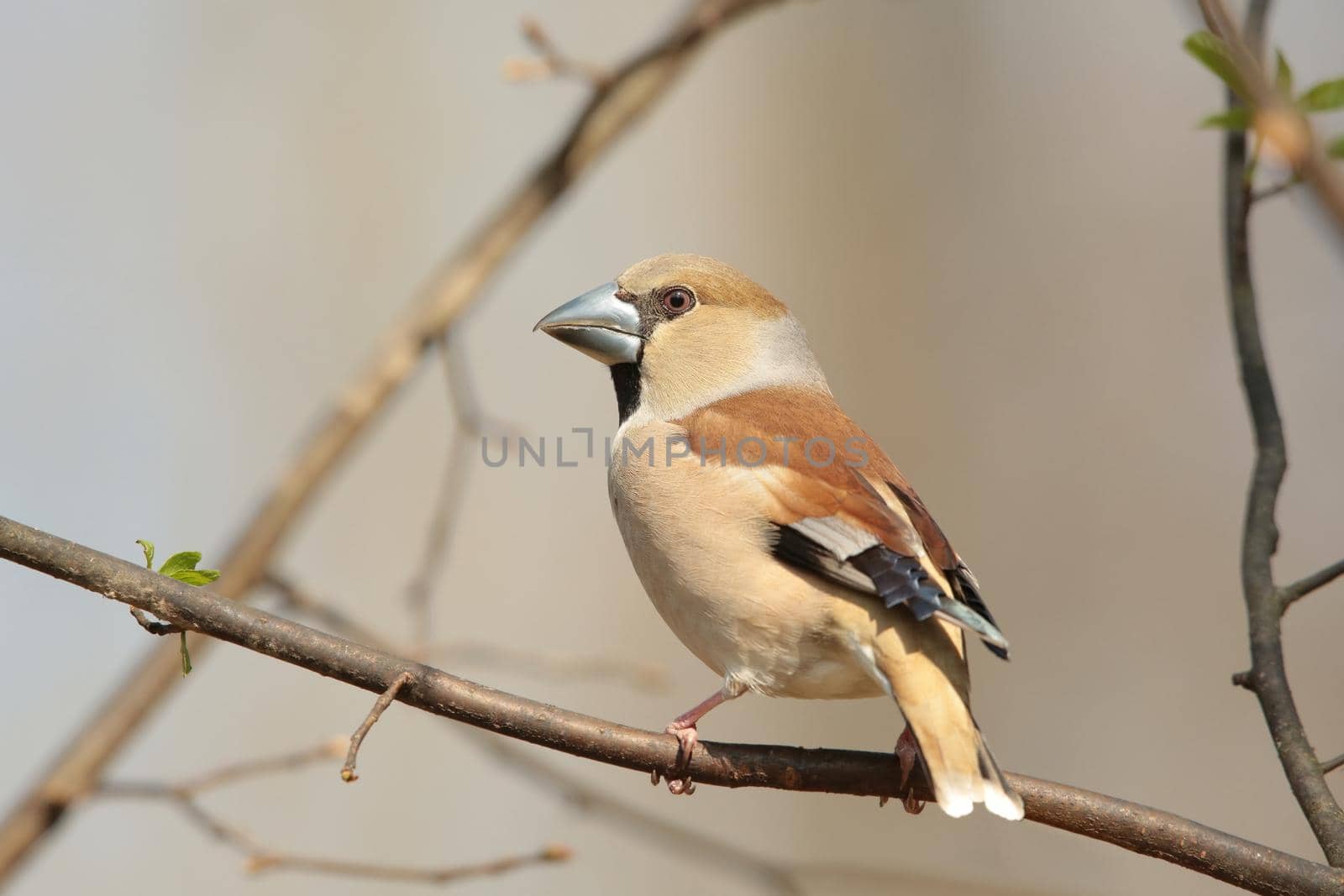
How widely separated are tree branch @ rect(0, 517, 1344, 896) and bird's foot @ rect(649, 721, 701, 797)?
15 millimetres

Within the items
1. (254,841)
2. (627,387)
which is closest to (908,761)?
(627,387)

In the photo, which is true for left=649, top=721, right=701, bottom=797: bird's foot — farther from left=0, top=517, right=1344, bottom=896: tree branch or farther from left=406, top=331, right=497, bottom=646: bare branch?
left=406, top=331, right=497, bottom=646: bare branch

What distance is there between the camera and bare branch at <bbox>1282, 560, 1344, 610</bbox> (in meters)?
2.98

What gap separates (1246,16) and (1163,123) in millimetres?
6100

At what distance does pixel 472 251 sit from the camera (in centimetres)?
479

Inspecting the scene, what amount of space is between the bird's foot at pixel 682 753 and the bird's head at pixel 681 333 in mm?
1225

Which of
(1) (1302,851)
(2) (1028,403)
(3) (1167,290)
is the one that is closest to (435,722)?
(2) (1028,403)

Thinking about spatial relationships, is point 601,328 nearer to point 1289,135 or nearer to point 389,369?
point 389,369

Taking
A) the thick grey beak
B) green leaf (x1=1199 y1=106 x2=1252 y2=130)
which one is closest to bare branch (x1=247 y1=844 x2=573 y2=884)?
the thick grey beak

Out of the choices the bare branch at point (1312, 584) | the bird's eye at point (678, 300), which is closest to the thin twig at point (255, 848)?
the bird's eye at point (678, 300)

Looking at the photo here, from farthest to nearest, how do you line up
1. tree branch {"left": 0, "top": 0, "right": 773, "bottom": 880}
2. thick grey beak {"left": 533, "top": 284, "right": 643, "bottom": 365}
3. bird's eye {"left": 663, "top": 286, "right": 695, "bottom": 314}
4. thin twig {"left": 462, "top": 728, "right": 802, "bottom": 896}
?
thin twig {"left": 462, "top": 728, "right": 802, "bottom": 896} → bird's eye {"left": 663, "top": 286, "right": 695, "bottom": 314} → thick grey beak {"left": 533, "top": 284, "right": 643, "bottom": 365} → tree branch {"left": 0, "top": 0, "right": 773, "bottom": 880}

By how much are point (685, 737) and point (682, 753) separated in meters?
0.05

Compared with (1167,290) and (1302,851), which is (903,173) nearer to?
(1167,290)

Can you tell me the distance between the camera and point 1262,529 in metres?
3.30
